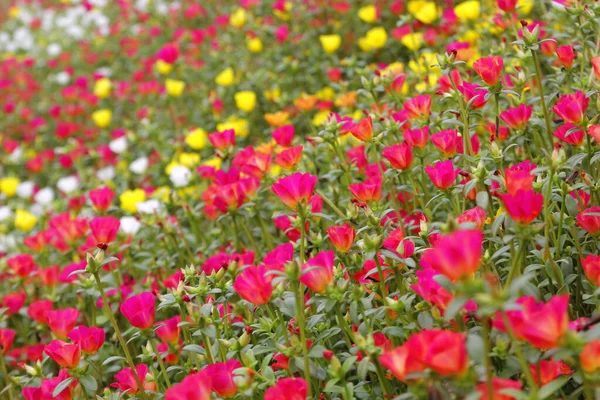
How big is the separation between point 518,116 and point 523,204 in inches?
34.5

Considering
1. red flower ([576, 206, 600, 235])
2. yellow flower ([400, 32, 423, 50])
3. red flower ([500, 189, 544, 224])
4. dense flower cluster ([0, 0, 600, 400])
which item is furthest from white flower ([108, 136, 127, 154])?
red flower ([500, 189, 544, 224])

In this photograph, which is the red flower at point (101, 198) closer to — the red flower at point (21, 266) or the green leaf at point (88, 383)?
the red flower at point (21, 266)

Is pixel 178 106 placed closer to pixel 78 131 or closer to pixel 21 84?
pixel 78 131

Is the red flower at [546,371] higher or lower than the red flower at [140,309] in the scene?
higher

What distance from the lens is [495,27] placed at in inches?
121

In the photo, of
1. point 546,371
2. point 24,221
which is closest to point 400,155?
point 546,371

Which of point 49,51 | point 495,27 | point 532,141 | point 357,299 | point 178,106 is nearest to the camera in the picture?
point 357,299

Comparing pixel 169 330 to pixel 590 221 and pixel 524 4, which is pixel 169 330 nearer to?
pixel 590 221

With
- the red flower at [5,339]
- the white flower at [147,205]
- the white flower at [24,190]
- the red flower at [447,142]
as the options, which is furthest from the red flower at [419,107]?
the white flower at [24,190]

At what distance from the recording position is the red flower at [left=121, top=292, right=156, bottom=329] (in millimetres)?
1775

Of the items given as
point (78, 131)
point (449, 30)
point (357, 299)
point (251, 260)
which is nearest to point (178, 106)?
point (78, 131)

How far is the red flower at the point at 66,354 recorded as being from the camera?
1.68m

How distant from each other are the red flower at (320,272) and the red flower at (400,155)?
469 mm

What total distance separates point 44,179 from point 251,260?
137 inches
